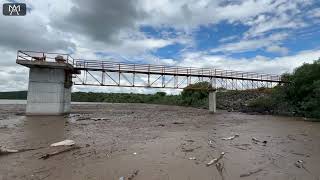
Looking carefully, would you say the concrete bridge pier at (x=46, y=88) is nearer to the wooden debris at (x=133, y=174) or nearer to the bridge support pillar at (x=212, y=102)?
the bridge support pillar at (x=212, y=102)

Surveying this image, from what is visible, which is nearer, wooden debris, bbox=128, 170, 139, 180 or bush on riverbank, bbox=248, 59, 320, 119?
wooden debris, bbox=128, 170, 139, 180

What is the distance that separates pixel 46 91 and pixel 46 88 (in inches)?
17.7

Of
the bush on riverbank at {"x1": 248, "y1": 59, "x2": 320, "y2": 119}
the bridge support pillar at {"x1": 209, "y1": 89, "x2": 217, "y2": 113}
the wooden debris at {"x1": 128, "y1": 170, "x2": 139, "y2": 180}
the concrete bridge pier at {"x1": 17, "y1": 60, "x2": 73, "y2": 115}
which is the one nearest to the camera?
the wooden debris at {"x1": 128, "y1": 170, "x2": 139, "y2": 180}

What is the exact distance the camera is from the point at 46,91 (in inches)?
1387

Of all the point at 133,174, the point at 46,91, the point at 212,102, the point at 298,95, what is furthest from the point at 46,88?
the point at 298,95

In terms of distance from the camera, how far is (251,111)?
5581 centimetres

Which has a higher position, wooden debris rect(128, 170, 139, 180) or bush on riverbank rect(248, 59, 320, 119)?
bush on riverbank rect(248, 59, 320, 119)

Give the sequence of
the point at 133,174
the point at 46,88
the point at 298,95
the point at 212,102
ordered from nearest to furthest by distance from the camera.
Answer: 1. the point at 133,174
2. the point at 46,88
3. the point at 298,95
4. the point at 212,102

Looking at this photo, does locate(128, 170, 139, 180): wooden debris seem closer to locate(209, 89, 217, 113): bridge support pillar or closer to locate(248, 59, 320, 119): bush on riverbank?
locate(248, 59, 320, 119): bush on riverbank

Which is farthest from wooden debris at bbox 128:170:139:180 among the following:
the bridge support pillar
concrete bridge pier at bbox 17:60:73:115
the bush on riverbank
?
the bridge support pillar

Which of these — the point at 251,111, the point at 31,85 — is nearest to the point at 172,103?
the point at 251,111

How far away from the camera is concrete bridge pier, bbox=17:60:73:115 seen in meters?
34.5

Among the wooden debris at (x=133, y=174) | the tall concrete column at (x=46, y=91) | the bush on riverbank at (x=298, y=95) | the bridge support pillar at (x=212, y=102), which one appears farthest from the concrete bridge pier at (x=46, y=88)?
the bush on riverbank at (x=298, y=95)

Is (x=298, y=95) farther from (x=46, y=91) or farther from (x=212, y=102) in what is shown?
(x=46, y=91)
